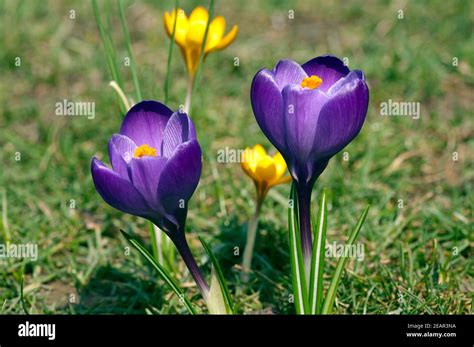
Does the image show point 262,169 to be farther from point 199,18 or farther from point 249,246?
point 199,18

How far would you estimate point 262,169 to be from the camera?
223 centimetres

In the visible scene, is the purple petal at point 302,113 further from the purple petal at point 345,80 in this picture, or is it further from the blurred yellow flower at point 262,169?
the blurred yellow flower at point 262,169

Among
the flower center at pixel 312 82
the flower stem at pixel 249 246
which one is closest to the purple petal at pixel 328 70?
the flower center at pixel 312 82

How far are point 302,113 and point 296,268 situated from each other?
0.41m

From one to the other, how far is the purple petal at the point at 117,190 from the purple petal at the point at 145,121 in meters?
0.17

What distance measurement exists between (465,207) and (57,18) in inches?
97.7

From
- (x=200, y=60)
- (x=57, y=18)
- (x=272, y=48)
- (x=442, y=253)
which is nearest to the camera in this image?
(x=200, y=60)

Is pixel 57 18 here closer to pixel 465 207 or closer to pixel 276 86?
pixel 465 207

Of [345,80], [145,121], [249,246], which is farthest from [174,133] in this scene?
[249,246]

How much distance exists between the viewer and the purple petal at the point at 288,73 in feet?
6.07

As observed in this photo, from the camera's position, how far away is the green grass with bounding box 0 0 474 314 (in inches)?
95.0

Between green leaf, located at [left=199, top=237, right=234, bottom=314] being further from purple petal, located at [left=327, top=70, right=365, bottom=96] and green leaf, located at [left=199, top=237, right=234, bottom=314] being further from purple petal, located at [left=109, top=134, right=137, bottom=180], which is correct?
purple petal, located at [left=327, top=70, right=365, bottom=96]
